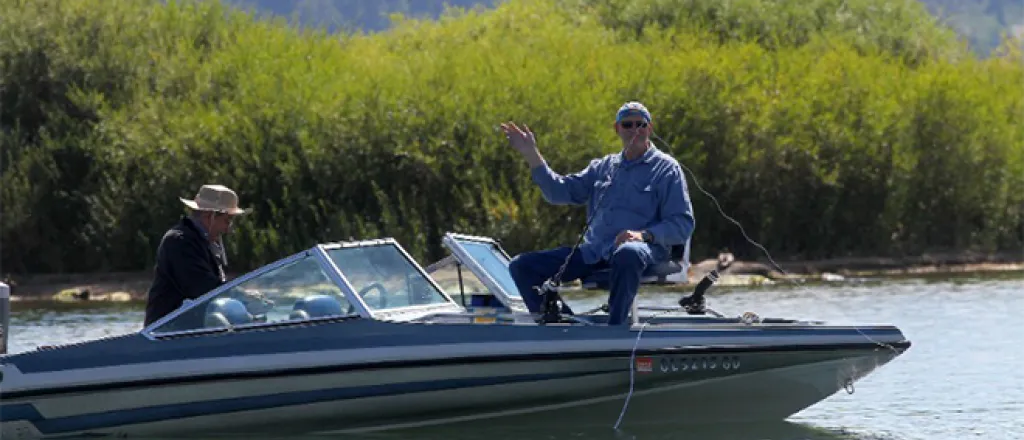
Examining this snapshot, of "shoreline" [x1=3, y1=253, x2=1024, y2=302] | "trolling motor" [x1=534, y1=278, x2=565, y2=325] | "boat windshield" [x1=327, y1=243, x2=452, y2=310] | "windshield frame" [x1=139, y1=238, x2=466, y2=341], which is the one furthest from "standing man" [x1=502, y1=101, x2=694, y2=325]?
"shoreline" [x1=3, y1=253, x2=1024, y2=302]

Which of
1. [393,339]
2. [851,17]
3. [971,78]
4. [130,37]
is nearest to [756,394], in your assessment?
[393,339]

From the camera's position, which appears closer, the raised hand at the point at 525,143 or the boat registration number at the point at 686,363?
the boat registration number at the point at 686,363

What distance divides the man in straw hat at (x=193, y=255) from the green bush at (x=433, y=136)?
70.7 feet

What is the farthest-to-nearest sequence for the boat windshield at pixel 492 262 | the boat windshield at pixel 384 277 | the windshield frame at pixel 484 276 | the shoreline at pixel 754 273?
the shoreline at pixel 754 273, the boat windshield at pixel 492 262, the windshield frame at pixel 484 276, the boat windshield at pixel 384 277

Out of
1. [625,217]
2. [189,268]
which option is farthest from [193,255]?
[625,217]

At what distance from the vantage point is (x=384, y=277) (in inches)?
478

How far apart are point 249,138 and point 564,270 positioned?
24604 millimetres

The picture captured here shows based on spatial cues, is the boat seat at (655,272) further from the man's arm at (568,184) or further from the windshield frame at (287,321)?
the windshield frame at (287,321)

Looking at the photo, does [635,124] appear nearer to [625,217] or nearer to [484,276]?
[625,217]

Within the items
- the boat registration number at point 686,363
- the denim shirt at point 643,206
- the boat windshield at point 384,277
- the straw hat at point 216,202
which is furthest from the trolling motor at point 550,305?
the straw hat at point 216,202

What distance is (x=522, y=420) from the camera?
1190 cm

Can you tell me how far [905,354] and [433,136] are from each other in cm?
1914

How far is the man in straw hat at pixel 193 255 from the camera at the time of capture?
1204 centimetres

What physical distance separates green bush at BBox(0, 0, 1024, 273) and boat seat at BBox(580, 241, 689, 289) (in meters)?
21.9
